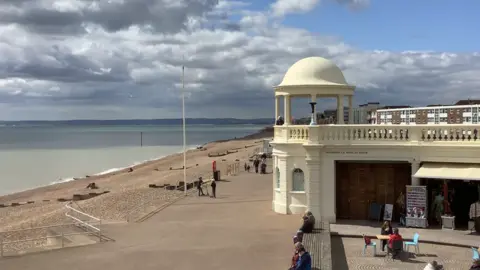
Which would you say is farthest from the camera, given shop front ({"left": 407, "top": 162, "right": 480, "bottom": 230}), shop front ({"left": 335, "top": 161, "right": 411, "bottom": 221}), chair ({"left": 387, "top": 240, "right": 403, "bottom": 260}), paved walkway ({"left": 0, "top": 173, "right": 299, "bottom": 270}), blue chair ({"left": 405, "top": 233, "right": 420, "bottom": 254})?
shop front ({"left": 335, "top": 161, "right": 411, "bottom": 221})

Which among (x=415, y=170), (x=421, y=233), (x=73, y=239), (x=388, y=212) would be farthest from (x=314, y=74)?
(x=73, y=239)

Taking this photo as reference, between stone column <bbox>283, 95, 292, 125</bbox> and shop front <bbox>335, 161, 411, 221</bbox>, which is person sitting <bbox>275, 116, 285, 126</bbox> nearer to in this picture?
stone column <bbox>283, 95, 292, 125</bbox>

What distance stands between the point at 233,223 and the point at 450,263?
836cm

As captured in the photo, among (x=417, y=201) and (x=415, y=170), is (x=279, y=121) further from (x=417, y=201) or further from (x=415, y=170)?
(x=417, y=201)

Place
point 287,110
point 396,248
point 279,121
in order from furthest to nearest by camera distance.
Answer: point 279,121, point 287,110, point 396,248

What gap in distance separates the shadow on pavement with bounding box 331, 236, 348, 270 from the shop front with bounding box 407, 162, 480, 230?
361cm

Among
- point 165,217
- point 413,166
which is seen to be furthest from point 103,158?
point 413,166

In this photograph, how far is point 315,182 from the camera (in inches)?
808

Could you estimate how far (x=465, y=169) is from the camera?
18.4 m

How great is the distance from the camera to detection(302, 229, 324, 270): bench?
14.1 metres

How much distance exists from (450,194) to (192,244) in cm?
960

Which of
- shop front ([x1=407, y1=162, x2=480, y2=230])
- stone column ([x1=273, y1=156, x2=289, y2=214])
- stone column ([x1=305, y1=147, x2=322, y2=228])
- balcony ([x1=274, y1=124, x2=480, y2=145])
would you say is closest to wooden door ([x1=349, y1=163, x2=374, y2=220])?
balcony ([x1=274, y1=124, x2=480, y2=145])

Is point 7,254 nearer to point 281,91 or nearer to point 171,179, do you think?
point 281,91

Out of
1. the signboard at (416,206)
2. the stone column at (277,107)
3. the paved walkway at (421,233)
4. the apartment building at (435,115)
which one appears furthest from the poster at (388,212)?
the apartment building at (435,115)
